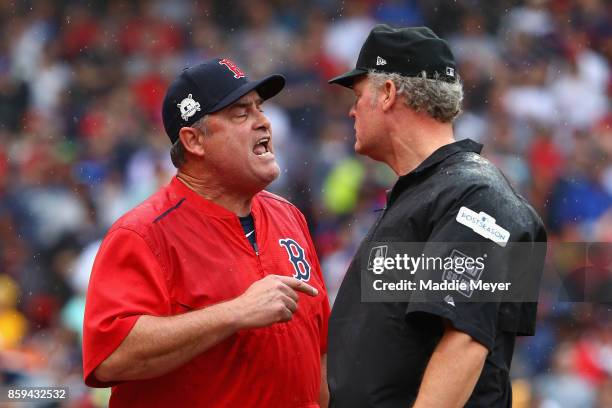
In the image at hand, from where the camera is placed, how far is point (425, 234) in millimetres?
2891

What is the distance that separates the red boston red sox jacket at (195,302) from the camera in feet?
10.6

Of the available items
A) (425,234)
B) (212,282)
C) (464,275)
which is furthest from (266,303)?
(464,275)

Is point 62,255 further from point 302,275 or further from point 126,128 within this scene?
point 302,275

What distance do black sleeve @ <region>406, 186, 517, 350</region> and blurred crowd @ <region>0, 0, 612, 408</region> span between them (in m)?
3.54

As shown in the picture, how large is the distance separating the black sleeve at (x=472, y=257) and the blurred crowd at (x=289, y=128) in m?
3.54

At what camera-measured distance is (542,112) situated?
8641 millimetres

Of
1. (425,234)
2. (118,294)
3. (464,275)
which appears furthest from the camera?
(118,294)

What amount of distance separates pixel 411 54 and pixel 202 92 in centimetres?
86

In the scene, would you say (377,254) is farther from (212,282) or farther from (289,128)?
(289,128)

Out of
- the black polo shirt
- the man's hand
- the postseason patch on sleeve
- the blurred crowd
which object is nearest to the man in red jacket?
the man's hand

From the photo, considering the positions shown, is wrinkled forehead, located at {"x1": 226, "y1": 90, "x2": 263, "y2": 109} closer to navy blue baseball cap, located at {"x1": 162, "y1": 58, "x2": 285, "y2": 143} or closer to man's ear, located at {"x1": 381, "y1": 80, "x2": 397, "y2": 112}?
navy blue baseball cap, located at {"x1": 162, "y1": 58, "x2": 285, "y2": 143}

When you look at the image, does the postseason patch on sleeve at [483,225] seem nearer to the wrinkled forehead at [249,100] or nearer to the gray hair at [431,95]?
the gray hair at [431,95]

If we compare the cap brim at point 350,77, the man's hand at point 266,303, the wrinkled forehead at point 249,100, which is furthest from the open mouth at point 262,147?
the man's hand at point 266,303

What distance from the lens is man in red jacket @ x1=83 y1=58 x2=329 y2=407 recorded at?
10.4ft
